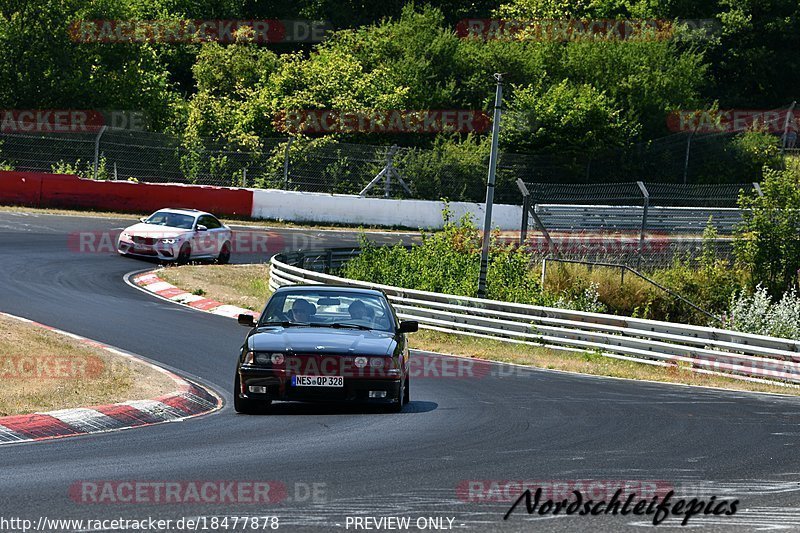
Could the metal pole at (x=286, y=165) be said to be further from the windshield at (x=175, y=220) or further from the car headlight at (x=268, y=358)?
the car headlight at (x=268, y=358)

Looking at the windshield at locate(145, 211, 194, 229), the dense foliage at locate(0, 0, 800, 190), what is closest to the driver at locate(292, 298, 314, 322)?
the windshield at locate(145, 211, 194, 229)

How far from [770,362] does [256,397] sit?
1049 cm

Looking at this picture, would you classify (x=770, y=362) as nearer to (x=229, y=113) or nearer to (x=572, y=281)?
(x=572, y=281)

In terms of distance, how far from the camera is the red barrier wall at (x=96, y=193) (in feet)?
127

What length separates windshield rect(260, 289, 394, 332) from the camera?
1326 cm

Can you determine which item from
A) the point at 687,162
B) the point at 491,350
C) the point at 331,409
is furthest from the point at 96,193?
the point at 331,409

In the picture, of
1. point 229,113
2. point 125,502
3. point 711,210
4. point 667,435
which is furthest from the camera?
point 229,113

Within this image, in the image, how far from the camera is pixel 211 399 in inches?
536

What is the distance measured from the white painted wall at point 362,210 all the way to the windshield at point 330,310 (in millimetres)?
27734

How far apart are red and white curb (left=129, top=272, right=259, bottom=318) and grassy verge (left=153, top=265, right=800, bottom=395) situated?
268 millimetres

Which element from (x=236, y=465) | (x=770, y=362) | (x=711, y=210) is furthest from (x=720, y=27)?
(x=236, y=465)

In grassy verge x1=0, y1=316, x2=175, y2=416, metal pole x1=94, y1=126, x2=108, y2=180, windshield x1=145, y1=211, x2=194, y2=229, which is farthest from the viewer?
metal pole x1=94, y1=126, x2=108, y2=180

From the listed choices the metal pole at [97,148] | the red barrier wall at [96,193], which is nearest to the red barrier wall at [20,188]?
the red barrier wall at [96,193]

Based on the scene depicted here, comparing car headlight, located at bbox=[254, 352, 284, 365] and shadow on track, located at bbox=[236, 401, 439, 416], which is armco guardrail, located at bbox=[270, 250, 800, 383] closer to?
shadow on track, located at bbox=[236, 401, 439, 416]
